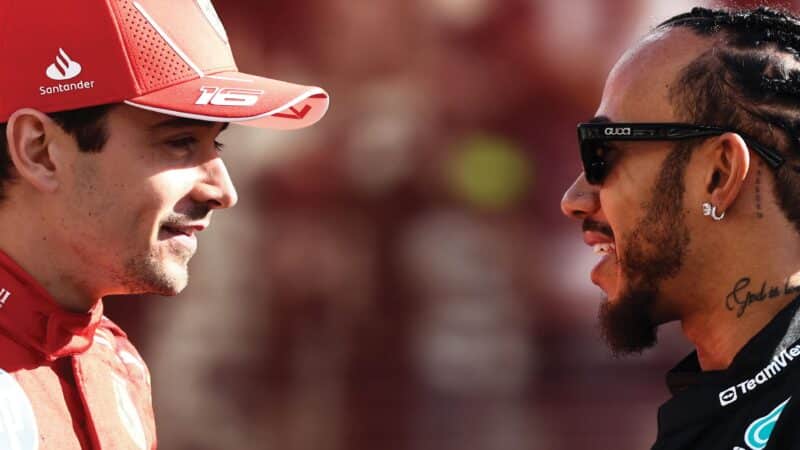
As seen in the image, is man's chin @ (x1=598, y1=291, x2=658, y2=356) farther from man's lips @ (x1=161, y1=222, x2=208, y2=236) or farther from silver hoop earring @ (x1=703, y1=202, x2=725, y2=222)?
man's lips @ (x1=161, y1=222, x2=208, y2=236)

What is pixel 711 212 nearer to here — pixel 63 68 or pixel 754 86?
pixel 754 86

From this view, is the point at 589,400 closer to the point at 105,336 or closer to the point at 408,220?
the point at 408,220

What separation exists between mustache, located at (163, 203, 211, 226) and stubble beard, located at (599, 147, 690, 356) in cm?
84

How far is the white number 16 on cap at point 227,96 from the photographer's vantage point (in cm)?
230

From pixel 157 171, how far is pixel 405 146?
2.77 m

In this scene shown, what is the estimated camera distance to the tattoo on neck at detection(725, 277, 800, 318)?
2.27 metres

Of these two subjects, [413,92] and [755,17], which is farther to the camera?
[413,92]

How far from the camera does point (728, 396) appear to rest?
2.20 metres

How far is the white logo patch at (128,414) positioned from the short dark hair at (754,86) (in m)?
1.25

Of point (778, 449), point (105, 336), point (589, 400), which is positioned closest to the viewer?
point (778, 449)

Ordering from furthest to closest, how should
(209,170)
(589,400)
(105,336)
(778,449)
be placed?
(589,400) < (105,336) < (209,170) < (778,449)

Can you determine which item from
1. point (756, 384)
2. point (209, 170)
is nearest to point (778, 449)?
point (756, 384)

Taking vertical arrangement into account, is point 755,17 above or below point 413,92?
below

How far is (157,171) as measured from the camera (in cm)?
233
